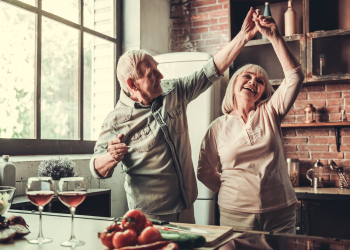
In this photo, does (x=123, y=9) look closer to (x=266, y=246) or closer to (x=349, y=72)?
(x=349, y=72)

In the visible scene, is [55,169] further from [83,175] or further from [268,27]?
[268,27]

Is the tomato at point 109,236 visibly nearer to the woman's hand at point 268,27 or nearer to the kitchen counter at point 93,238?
the kitchen counter at point 93,238

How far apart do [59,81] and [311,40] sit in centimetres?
203

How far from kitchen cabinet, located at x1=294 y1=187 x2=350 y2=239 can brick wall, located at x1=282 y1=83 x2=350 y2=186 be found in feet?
1.57

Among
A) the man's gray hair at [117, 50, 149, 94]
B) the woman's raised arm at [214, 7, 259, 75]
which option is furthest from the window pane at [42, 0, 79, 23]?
the woman's raised arm at [214, 7, 259, 75]

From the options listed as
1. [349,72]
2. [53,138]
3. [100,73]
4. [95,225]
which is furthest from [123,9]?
[95,225]

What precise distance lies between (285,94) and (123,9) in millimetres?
2186

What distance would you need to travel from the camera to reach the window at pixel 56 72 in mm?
2244

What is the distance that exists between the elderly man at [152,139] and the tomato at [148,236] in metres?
0.75

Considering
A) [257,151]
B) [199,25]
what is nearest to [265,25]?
[257,151]

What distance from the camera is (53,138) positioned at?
2547 mm

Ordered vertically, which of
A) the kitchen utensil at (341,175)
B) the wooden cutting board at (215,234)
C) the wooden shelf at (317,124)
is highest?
the wooden shelf at (317,124)

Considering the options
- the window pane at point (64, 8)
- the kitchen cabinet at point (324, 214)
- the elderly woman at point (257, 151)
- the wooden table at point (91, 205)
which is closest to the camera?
the elderly woman at point (257, 151)

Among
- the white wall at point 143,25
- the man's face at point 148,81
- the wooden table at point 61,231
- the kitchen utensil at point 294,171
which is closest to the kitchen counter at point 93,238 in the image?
the wooden table at point 61,231
